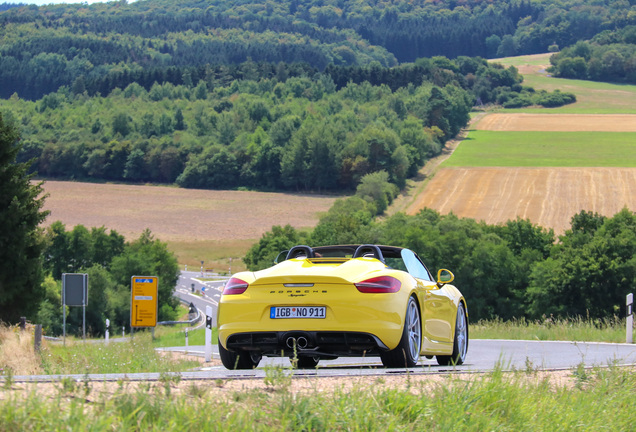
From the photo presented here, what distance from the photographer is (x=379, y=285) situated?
8.45 meters

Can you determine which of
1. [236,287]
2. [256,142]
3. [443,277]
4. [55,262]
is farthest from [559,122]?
[236,287]

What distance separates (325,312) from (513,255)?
6524 cm

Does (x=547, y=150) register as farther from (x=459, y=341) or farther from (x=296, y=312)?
(x=296, y=312)

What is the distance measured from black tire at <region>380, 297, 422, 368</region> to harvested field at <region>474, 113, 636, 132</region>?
449ft

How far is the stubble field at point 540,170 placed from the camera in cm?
9100

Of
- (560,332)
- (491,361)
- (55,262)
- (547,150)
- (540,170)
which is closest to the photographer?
(491,361)

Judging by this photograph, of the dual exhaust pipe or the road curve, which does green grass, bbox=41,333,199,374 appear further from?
the dual exhaust pipe

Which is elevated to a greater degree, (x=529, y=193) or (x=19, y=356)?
(x=19, y=356)

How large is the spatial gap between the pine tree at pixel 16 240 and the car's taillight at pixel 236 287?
2347 cm

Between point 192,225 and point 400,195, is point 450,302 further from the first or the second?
point 400,195

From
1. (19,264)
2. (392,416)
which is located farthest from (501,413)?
(19,264)

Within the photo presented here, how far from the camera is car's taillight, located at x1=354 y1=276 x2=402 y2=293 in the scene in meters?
8.41

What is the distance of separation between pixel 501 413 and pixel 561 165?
112600mm

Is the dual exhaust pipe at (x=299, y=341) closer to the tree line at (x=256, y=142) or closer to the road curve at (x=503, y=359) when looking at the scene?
the road curve at (x=503, y=359)
